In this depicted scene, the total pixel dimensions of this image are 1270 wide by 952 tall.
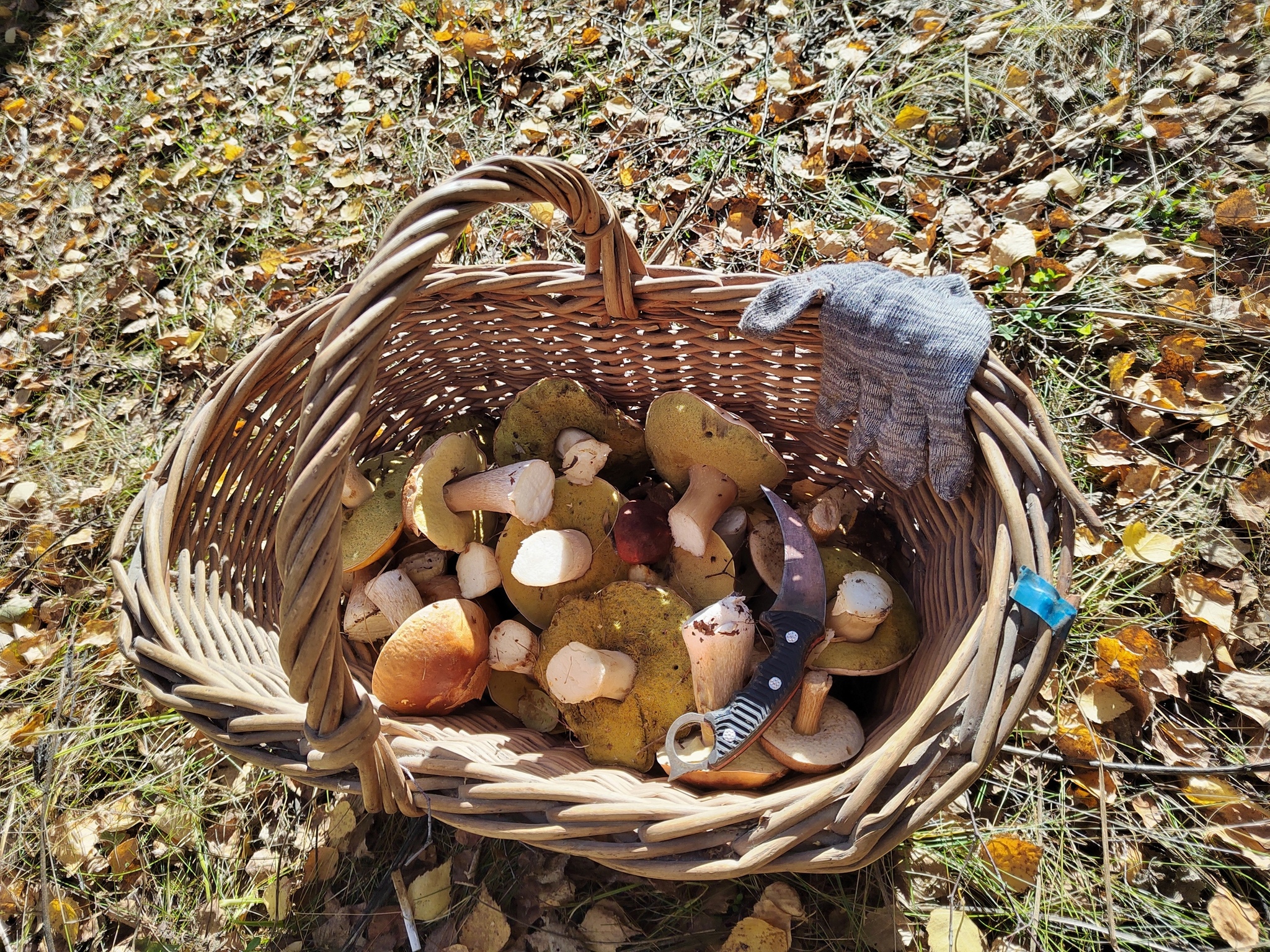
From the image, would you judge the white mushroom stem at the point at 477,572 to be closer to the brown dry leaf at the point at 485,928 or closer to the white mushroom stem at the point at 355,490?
the white mushroom stem at the point at 355,490

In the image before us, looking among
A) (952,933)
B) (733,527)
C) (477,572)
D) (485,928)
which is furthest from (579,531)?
(952,933)

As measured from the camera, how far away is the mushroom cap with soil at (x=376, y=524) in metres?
1.85

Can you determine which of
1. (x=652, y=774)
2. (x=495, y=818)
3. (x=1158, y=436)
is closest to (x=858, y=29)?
(x=1158, y=436)

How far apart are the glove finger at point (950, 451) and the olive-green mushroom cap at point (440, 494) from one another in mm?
1055

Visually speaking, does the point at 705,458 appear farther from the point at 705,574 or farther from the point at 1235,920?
the point at 1235,920

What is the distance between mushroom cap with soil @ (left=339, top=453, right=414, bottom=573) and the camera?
1846 mm

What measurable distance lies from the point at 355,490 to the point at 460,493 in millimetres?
280

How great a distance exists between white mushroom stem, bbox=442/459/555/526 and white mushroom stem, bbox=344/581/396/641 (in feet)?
1.03

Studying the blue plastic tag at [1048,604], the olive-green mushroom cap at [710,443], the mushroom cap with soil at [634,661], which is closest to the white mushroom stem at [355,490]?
the mushroom cap with soil at [634,661]

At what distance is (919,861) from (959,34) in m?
2.93

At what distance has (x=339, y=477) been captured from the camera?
1.08 meters

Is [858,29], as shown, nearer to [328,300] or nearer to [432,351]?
[432,351]

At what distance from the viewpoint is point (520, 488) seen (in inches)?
67.1

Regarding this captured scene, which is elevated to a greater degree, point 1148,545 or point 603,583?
point 603,583
